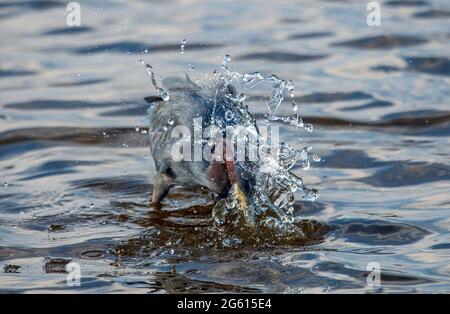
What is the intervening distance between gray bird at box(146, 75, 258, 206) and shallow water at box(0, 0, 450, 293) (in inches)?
9.3

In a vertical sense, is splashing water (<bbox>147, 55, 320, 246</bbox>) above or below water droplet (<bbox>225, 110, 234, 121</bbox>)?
below

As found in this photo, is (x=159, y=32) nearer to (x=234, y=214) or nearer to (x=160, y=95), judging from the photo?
(x=160, y=95)

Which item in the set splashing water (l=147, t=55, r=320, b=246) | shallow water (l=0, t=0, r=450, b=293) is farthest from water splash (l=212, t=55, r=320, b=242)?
shallow water (l=0, t=0, r=450, b=293)

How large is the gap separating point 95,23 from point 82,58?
1.55 meters

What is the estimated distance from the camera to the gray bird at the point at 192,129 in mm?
6676

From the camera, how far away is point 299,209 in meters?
6.96

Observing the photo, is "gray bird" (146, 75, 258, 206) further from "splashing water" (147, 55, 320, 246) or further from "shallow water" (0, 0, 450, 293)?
"shallow water" (0, 0, 450, 293)

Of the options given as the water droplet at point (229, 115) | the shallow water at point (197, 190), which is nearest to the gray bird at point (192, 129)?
the water droplet at point (229, 115)

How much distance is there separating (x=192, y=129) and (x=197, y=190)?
0.79 meters

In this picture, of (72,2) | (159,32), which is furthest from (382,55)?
(72,2)

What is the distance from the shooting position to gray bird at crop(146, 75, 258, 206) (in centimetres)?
668

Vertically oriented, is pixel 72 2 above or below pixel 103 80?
above

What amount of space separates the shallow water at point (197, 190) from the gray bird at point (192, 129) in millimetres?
236

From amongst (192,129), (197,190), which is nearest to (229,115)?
(192,129)
